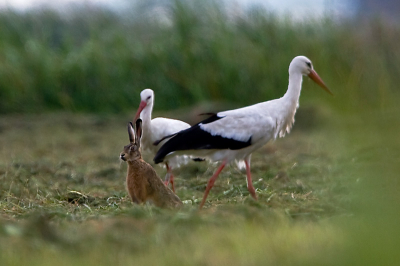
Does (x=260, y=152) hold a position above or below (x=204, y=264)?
below

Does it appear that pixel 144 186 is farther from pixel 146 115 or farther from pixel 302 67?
pixel 146 115

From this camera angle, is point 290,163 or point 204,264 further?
point 290,163

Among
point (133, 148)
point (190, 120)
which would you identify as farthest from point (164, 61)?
point (133, 148)

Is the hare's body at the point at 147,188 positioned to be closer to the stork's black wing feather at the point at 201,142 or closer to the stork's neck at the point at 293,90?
the stork's black wing feather at the point at 201,142

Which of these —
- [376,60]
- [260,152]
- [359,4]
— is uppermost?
[359,4]

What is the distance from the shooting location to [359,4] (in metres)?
6.13

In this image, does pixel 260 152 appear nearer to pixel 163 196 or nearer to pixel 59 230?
pixel 163 196

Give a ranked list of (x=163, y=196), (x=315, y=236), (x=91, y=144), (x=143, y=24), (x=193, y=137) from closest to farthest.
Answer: (x=315, y=236) → (x=163, y=196) → (x=193, y=137) → (x=91, y=144) → (x=143, y=24)

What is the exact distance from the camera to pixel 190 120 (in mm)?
10750

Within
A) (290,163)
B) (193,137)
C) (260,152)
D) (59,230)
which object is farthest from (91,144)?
(59,230)

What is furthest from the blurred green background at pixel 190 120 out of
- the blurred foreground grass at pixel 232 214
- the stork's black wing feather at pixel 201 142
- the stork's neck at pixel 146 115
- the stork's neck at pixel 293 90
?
the stork's neck at pixel 146 115

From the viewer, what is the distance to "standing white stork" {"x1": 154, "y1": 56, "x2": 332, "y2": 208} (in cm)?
570

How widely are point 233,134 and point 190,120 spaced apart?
505 centimetres

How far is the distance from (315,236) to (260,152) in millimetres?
5698
